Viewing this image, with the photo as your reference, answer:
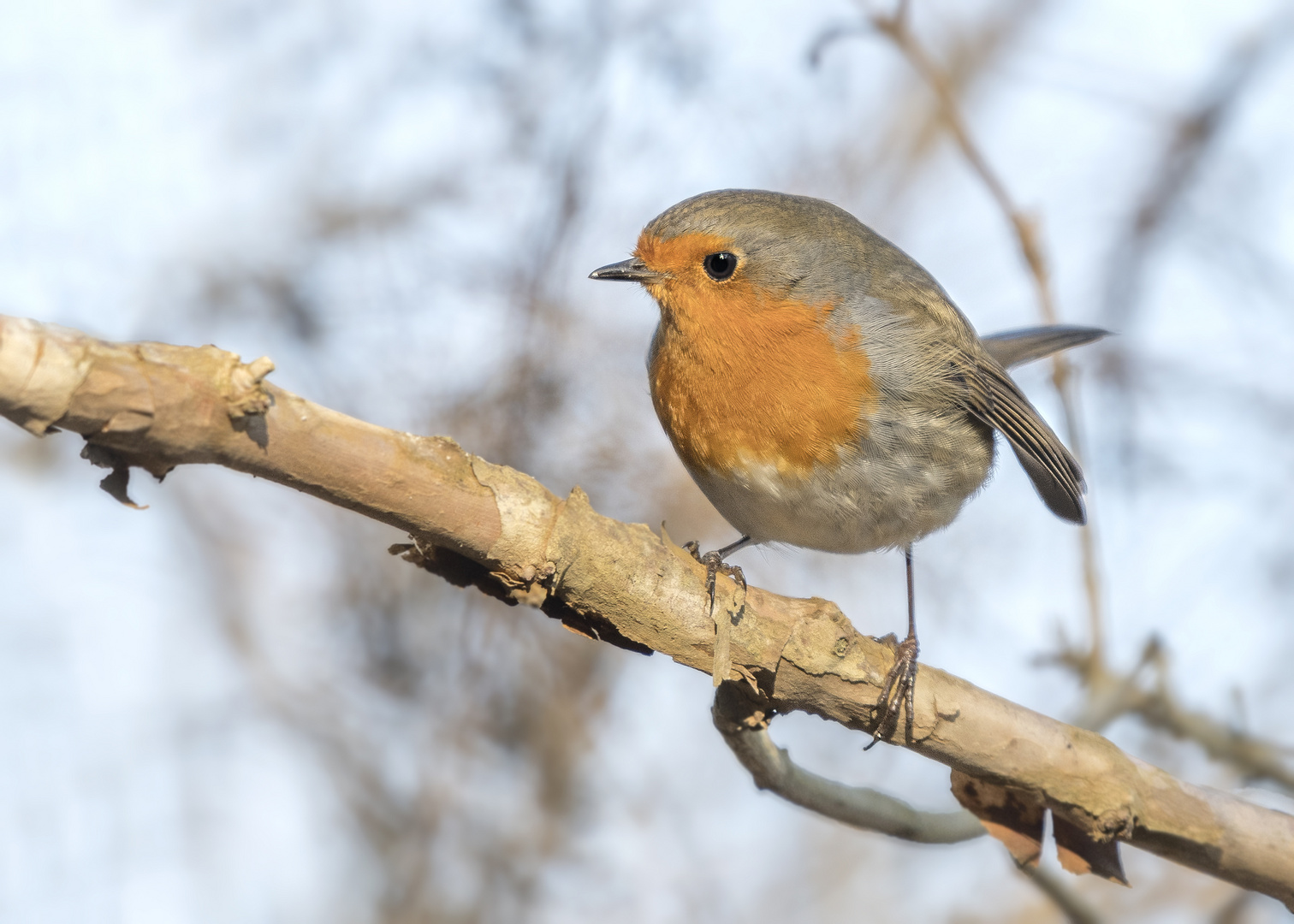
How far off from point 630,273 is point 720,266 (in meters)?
0.30

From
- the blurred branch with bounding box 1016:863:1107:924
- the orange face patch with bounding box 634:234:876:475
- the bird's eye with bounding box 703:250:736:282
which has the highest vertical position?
the bird's eye with bounding box 703:250:736:282

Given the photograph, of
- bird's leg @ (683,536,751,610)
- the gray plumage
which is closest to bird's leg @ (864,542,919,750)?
bird's leg @ (683,536,751,610)

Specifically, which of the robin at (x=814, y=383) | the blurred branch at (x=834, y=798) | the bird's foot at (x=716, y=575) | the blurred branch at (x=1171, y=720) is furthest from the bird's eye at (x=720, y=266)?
the blurred branch at (x=1171, y=720)

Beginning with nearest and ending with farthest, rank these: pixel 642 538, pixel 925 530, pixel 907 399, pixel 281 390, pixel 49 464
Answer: pixel 281 390
pixel 642 538
pixel 907 399
pixel 925 530
pixel 49 464

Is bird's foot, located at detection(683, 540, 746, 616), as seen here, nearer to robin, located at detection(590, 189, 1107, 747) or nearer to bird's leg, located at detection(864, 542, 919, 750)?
bird's leg, located at detection(864, 542, 919, 750)

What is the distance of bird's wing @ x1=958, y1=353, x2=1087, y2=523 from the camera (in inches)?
146

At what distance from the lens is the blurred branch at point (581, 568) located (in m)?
1.61

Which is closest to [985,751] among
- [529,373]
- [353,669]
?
[529,373]

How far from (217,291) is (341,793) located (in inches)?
85.9

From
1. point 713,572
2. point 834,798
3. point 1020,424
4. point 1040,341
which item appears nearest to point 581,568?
point 713,572

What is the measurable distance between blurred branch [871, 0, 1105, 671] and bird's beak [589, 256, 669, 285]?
55.9 inches

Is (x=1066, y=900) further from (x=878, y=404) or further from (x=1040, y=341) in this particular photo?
(x=1040, y=341)

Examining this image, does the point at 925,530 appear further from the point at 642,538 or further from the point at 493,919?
the point at 493,919

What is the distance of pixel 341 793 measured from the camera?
467cm
